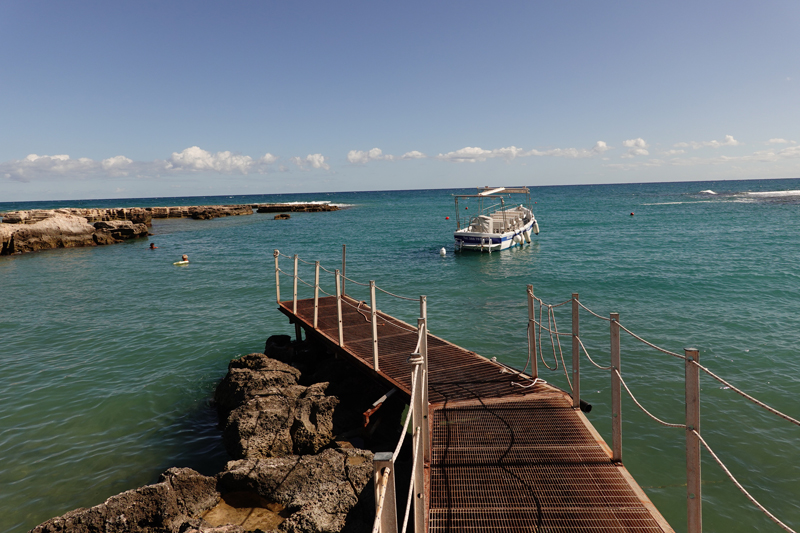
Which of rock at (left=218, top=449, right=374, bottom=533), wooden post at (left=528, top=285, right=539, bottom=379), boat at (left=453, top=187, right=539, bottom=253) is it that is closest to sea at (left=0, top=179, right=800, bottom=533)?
wooden post at (left=528, top=285, right=539, bottom=379)

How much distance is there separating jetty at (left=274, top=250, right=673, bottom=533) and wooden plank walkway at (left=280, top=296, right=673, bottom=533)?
0.01 m

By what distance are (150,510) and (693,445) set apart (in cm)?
593

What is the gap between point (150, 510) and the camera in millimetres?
5797

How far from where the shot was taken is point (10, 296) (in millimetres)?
20203

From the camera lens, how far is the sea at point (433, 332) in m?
7.56

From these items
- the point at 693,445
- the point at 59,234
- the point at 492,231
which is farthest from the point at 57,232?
the point at 693,445

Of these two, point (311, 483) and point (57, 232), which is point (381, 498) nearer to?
point (311, 483)

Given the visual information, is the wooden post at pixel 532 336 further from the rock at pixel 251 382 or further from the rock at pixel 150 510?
the rock at pixel 150 510

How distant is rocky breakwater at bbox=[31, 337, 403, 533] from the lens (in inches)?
220

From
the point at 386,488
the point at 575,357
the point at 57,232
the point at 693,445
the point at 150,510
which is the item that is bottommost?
the point at 150,510

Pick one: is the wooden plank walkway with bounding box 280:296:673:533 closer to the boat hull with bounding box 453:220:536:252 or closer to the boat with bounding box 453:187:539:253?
the boat with bounding box 453:187:539:253

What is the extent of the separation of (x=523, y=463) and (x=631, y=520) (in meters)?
1.30

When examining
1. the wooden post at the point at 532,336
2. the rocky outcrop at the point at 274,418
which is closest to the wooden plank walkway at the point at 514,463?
the wooden post at the point at 532,336

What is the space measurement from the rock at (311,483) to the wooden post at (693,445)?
11.6 ft
